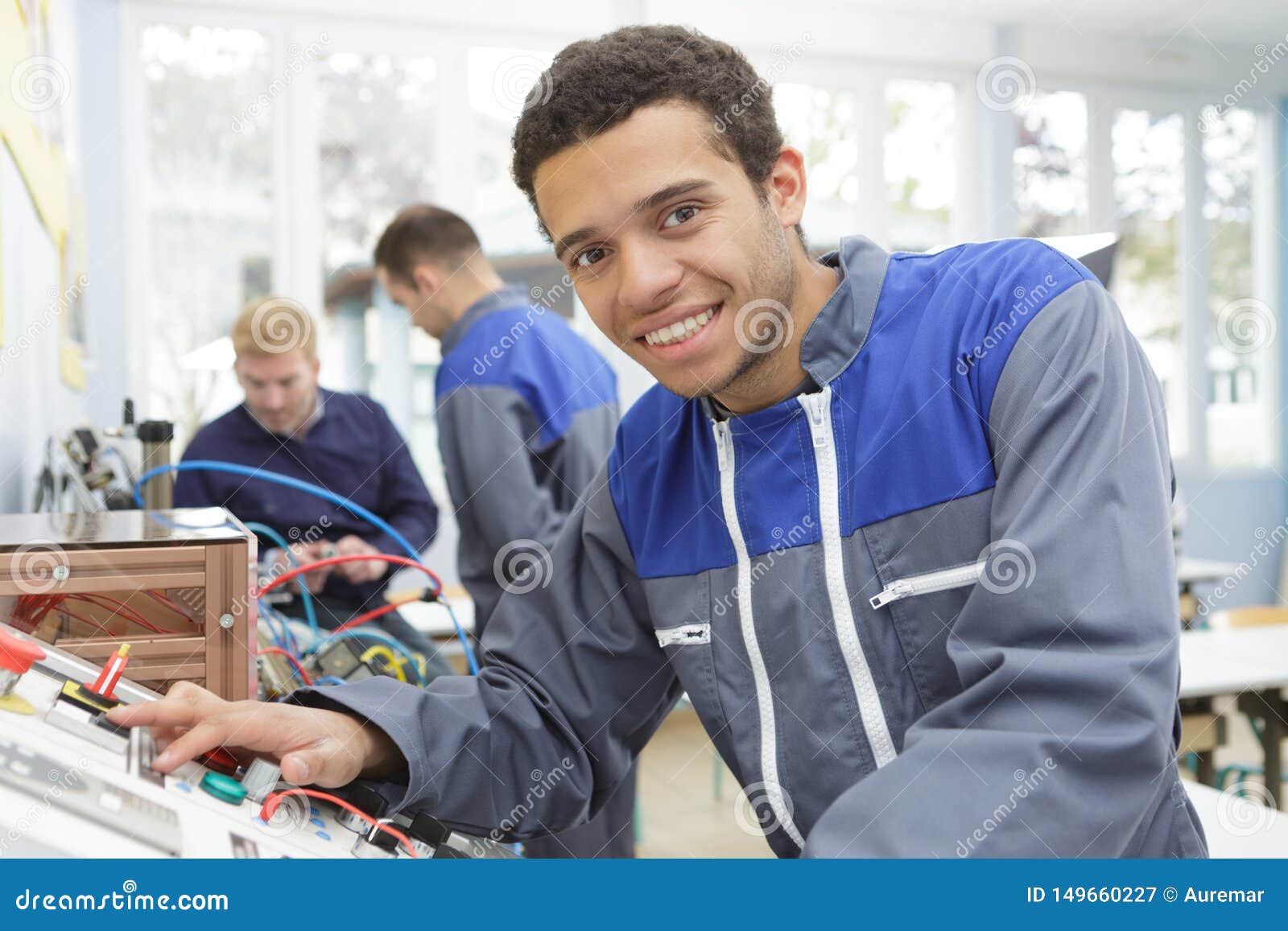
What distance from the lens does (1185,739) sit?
248cm

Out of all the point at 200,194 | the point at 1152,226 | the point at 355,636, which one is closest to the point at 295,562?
the point at 355,636

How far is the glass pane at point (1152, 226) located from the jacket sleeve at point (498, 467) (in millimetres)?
4744

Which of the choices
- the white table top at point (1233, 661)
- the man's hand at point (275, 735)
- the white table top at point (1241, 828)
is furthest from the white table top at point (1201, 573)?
A: the man's hand at point (275, 735)

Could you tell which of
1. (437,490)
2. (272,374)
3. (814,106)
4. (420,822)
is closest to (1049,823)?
(420,822)

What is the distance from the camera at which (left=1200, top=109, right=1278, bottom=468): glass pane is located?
20.3ft

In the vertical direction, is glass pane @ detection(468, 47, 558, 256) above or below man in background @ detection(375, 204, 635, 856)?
above

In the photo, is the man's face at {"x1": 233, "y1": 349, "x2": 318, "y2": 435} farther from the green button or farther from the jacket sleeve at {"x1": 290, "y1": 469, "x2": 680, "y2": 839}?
the green button

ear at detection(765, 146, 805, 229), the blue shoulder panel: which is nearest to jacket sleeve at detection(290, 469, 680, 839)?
ear at detection(765, 146, 805, 229)

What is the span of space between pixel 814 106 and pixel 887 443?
5023mm

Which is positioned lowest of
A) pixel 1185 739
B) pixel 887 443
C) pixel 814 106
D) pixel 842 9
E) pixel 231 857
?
pixel 1185 739

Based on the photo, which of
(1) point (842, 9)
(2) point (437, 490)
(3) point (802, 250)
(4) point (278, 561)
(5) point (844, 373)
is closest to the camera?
(5) point (844, 373)

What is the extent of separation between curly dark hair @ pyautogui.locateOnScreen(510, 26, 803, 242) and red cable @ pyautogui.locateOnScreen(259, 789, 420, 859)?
584 millimetres
